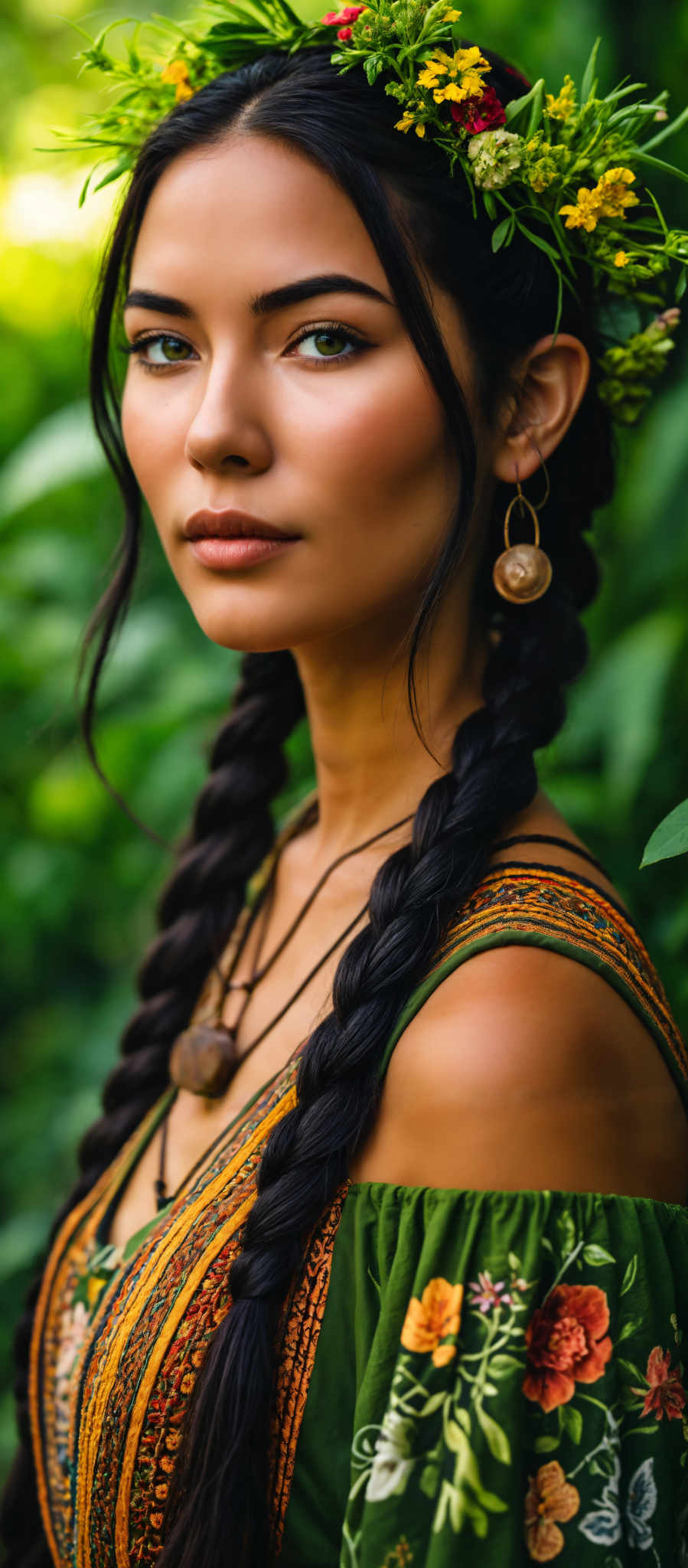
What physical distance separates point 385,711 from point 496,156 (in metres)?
0.58

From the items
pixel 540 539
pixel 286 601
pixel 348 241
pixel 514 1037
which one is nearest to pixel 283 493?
pixel 286 601

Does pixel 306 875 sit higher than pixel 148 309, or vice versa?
pixel 148 309

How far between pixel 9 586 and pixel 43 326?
78 centimetres

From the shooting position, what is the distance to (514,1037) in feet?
3.44

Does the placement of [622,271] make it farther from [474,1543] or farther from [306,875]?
[474,1543]

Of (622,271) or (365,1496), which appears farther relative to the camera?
(622,271)

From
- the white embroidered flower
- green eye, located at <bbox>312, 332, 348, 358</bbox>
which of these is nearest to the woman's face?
green eye, located at <bbox>312, 332, 348, 358</bbox>

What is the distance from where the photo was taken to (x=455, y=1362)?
1015 millimetres

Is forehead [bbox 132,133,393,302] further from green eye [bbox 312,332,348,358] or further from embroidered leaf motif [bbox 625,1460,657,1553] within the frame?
embroidered leaf motif [bbox 625,1460,657,1553]

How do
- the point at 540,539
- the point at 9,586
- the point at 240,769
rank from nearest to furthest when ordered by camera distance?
the point at 540,539 → the point at 240,769 → the point at 9,586

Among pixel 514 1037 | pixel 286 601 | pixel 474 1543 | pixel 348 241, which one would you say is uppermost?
pixel 348 241

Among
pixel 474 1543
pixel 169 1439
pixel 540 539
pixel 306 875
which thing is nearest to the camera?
pixel 474 1543

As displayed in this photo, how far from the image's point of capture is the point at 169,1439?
46.1 inches

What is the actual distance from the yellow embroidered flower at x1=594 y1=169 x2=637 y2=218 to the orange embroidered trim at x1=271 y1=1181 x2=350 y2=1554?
952 millimetres
